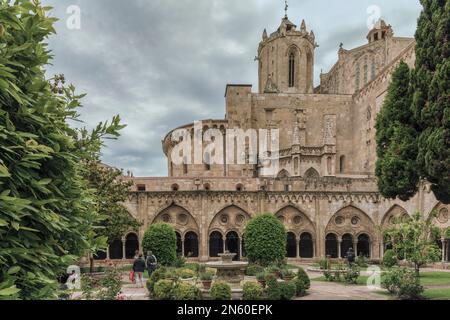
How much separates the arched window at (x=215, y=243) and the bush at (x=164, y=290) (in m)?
16.3

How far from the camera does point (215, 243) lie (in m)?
27.6

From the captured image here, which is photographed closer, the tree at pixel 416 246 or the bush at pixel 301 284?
the tree at pixel 416 246

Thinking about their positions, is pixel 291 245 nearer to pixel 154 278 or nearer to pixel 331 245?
pixel 331 245

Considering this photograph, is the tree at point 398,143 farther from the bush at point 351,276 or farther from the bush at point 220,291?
the bush at point 220,291

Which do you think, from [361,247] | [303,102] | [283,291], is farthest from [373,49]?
[283,291]

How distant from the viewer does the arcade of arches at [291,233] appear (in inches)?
1072

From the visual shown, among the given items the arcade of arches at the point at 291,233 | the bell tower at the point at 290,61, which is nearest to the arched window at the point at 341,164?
the bell tower at the point at 290,61

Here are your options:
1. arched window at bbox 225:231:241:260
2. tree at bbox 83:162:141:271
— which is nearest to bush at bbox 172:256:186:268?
tree at bbox 83:162:141:271

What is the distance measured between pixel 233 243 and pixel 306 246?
18.5ft

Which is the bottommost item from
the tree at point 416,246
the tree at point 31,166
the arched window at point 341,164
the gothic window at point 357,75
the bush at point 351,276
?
the bush at point 351,276

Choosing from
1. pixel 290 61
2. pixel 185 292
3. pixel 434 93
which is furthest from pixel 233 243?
pixel 290 61

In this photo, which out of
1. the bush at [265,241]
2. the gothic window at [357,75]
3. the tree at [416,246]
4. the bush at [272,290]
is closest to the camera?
the bush at [272,290]

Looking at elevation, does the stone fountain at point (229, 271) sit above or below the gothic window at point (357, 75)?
below
